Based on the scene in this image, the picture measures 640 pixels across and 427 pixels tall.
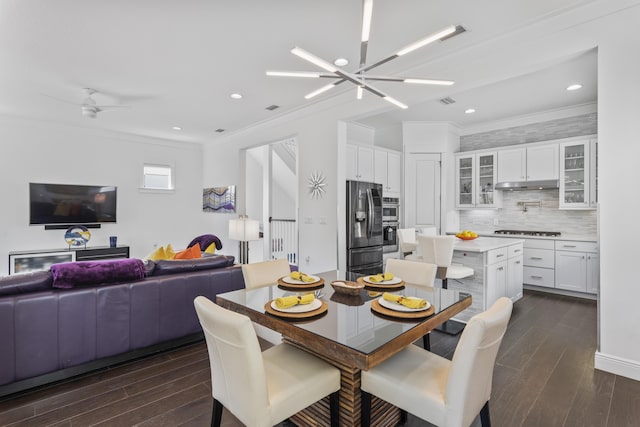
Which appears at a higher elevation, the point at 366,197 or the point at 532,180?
the point at 532,180

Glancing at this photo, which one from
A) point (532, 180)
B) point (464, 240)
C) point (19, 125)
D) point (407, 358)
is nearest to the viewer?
point (407, 358)

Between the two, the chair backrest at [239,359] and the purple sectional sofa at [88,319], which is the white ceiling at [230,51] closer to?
the purple sectional sofa at [88,319]

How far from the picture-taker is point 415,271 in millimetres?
2477

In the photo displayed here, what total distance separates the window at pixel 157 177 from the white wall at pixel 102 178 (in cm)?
13

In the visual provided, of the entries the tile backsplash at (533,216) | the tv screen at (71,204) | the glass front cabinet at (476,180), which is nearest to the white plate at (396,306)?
the glass front cabinet at (476,180)

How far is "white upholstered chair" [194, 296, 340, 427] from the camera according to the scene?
4.30 feet

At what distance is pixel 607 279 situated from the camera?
2463 millimetres

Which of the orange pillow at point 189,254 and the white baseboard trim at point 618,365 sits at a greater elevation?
the orange pillow at point 189,254

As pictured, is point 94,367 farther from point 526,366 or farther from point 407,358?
point 526,366

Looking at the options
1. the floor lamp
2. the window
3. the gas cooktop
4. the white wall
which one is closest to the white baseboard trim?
the gas cooktop

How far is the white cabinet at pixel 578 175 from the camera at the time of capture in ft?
15.0

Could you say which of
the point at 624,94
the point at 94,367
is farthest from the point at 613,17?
the point at 94,367

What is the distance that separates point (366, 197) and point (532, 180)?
2.77 m

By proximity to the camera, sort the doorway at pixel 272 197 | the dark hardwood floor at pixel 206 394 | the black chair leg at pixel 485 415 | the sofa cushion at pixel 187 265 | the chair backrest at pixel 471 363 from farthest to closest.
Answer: the doorway at pixel 272 197, the sofa cushion at pixel 187 265, the dark hardwood floor at pixel 206 394, the black chair leg at pixel 485 415, the chair backrest at pixel 471 363
